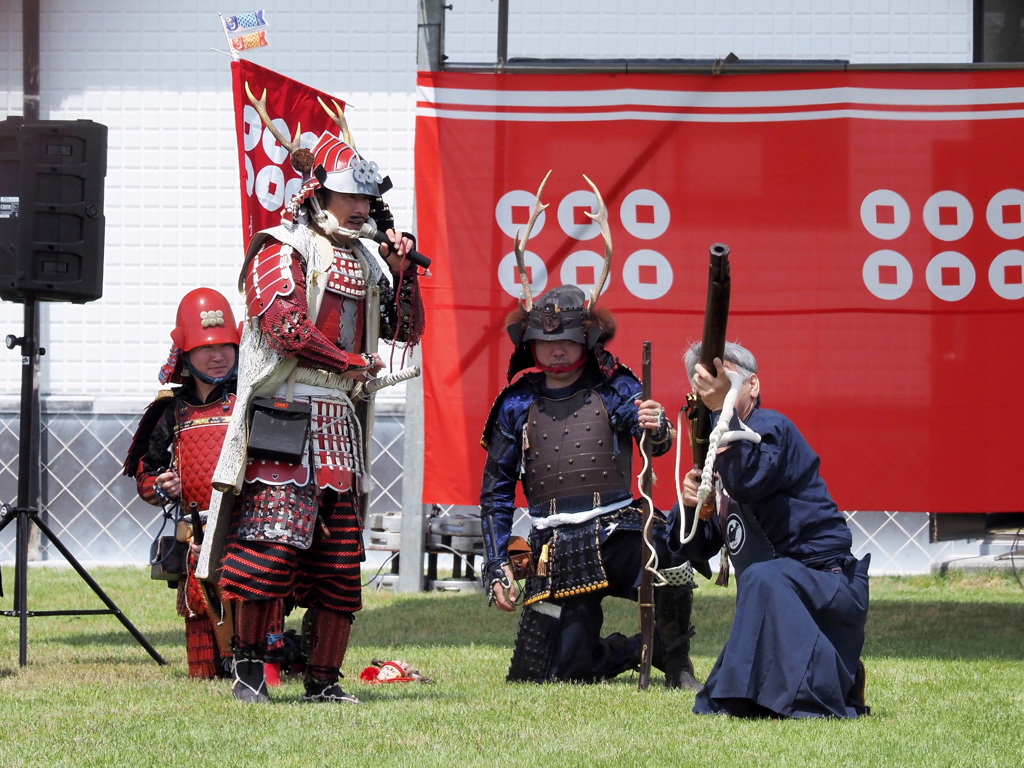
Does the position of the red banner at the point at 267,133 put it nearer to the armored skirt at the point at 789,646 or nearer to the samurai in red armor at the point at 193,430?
the samurai in red armor at the point at 193,430

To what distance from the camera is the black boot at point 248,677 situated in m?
5.18

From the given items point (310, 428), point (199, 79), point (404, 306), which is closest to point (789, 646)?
point (310, 428)

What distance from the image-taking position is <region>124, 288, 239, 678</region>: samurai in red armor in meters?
6.16

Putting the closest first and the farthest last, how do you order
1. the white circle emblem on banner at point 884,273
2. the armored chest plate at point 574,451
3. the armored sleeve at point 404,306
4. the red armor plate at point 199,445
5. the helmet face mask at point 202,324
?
the armored sleeve at point 404,306 → the armored chest plate at point 574,451 → the red armor plate at point 199,445 → the helmet face mask at point 202,324 → the white circle emblem on banner at point 884,273

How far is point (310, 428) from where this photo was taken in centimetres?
519

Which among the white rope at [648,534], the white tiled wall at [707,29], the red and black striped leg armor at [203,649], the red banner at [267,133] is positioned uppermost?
the white tiled wall at [707,29]

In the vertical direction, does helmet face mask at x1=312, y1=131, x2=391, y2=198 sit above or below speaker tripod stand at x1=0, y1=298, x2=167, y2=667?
above

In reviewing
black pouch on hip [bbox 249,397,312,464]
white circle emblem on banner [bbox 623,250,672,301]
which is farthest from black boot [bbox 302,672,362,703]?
white circle emblem on banner [bbox 623,250,672,301]

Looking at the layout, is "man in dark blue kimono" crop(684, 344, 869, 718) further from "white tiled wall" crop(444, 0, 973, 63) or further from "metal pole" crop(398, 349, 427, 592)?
"white tiled wall" crop(444, 0, 973, 63)

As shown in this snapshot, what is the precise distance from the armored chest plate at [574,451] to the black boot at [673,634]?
0.45 m

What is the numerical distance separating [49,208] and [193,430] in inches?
42.5

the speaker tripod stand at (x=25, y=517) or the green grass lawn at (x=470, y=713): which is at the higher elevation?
the speaker tripod stand at (x=25, y=517)

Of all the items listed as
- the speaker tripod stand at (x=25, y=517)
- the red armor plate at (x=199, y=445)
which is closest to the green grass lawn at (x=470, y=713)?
the speaker tripod stand at (x=25, y=517)

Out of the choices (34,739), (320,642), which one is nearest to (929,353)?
(320,642)
